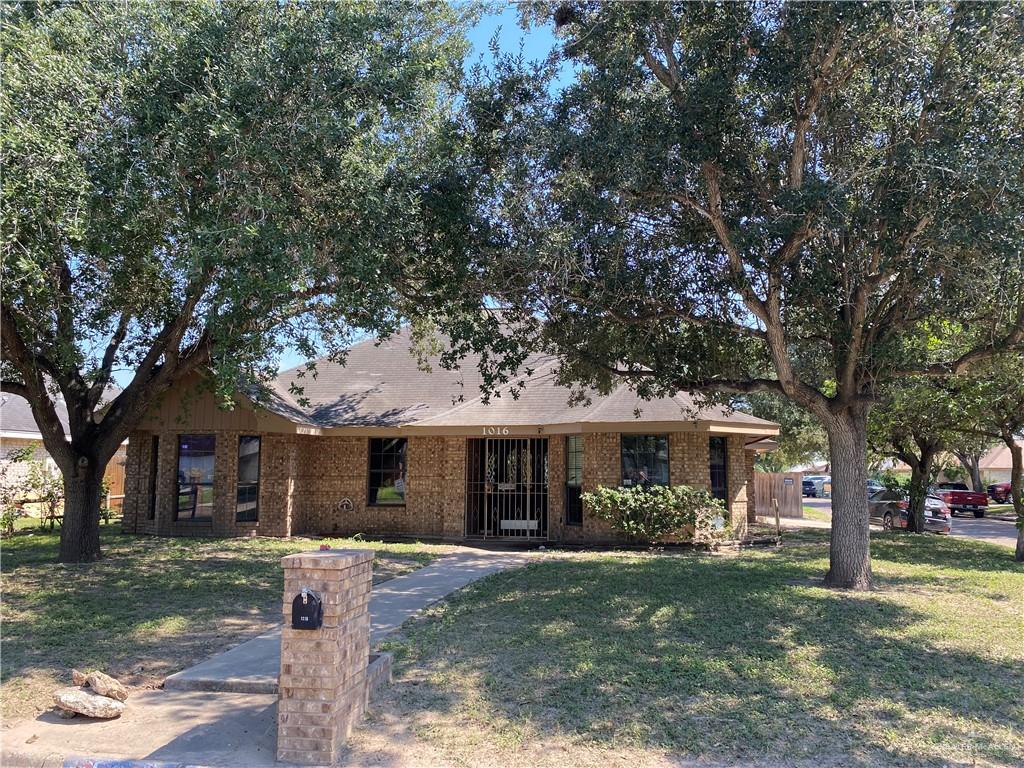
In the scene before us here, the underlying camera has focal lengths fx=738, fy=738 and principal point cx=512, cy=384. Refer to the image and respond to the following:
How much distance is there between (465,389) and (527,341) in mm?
7790

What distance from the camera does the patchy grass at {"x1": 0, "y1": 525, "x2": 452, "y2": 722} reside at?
22.8 ft

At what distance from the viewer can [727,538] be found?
16.1m

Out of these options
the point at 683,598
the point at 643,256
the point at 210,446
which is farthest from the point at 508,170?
the point at 210,446

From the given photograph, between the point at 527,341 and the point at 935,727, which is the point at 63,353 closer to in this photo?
the point at 527,341

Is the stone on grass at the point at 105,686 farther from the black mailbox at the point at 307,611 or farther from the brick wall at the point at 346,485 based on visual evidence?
the brick wall at the point at 346,485

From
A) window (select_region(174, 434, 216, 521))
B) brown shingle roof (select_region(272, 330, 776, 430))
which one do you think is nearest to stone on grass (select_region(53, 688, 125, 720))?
brown shingle roof (select_region(272, 330, 776, 430))

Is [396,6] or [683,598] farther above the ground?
[396,6]

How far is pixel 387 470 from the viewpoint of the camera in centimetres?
1842

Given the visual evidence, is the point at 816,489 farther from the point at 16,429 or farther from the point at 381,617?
the point at 381,617

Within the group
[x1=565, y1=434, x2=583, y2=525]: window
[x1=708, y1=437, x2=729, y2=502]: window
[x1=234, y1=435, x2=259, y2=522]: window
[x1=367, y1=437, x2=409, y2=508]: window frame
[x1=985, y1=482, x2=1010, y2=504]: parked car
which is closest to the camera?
[x1=708, y1=437, x2=729, y2=502]: window

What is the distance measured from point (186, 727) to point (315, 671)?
1403mm

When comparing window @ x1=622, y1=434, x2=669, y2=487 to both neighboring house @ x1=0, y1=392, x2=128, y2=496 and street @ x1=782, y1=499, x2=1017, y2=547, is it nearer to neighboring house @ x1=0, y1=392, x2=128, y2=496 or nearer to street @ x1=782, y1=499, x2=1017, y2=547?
street @ x1=782, y1=499, x2=1017, y2=547

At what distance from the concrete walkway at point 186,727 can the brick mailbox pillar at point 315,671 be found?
0.91ft

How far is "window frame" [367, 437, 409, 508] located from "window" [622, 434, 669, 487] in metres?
5.43
